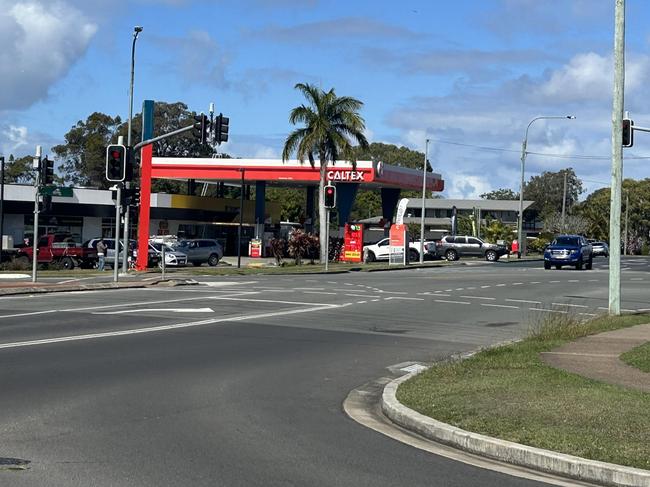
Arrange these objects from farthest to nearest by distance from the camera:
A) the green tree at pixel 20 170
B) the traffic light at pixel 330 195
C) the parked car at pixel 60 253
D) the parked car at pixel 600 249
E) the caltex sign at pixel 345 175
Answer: the green tree at pixel 20 170, the parked car at pixel 600 249, the caltex sign at pixel 345 175, the parked car at pixel 60 253, the traffic light at pixel 330 195

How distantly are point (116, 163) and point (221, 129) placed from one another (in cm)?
389

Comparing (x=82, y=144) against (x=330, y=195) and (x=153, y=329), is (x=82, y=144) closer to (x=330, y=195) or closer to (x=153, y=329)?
(x=330, y=195)

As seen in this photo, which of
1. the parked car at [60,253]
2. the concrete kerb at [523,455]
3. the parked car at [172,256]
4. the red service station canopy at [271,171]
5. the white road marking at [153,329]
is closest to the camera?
the concrete kerb at [523,455]

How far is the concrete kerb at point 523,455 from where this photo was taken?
738 cm

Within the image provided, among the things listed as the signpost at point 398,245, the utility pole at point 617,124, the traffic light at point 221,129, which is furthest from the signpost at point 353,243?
the utility pole at point 617,124

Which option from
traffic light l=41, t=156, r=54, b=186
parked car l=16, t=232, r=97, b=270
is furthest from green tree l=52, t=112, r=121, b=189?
traffic light l=41, t=156, r=54, b=186

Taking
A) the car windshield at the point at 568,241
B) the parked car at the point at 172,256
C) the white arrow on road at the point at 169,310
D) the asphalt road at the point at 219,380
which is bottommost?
the asphalt road at the point at 219,380

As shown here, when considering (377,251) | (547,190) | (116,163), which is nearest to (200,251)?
(377,251)

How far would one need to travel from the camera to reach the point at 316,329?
19047 mm

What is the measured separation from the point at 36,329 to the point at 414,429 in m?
10.3

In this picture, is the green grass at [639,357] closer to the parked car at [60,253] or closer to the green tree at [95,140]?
the parked car at [60,253]

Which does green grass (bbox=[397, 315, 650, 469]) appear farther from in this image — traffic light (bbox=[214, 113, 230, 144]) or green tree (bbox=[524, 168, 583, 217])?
green tree (bbox=[524, 168, 583, 217])

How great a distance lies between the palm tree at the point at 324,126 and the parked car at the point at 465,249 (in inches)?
538

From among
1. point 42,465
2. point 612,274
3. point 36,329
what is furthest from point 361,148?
point 42,465
